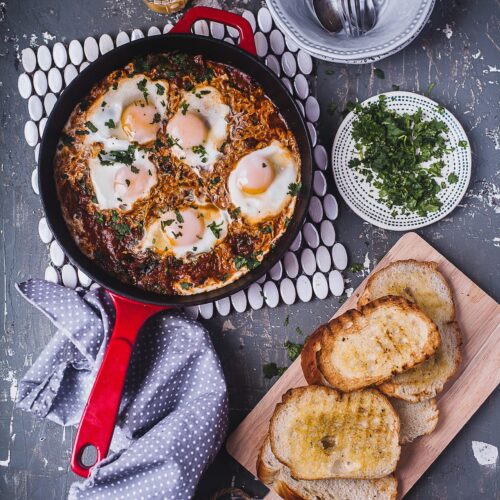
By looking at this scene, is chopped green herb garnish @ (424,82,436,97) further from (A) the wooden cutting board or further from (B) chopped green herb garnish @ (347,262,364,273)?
(B) chopped green herb garnish @ (347,262,364,273)

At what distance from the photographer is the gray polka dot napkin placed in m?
3.38

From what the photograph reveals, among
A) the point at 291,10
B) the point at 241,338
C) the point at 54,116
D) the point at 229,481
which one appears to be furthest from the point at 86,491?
the point at 291,10

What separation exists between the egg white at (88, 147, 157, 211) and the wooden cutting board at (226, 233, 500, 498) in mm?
1270

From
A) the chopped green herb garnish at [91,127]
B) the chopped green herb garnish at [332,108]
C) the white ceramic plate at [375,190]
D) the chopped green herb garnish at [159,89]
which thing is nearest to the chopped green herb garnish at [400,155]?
the white ceramic plate at [375,190]

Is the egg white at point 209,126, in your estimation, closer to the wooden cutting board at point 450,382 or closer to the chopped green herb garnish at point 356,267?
the chopped green herb garnish at point 356,267

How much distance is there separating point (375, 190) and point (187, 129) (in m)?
1.08

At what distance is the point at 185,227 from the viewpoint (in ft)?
11.4

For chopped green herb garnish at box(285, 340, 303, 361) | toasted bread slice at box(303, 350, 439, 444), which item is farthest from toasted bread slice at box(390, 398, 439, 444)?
chopped green herb garnish at box(285, 340, 303, 361)

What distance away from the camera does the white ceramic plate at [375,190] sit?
3564 mm

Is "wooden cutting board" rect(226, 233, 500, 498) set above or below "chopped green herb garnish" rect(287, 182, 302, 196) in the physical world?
below

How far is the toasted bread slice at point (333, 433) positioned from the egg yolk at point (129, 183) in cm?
135

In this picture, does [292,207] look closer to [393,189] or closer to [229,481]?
[393,189]

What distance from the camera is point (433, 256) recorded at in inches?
141

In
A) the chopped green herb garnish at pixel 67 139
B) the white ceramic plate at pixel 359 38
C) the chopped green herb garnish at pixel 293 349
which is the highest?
the white ceramic plate at pixel 359 38
